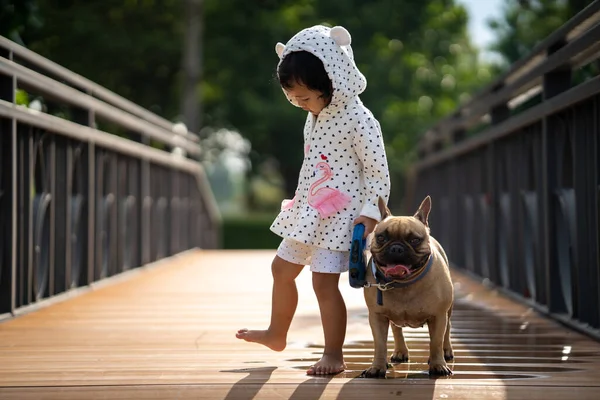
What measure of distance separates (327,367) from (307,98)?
0.93 meters

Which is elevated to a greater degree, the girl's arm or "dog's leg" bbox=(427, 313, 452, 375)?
the girl's arm

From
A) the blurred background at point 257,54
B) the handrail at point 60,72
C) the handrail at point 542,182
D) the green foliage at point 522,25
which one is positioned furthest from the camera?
the blurred background at point 257,54

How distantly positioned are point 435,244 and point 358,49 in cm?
1920

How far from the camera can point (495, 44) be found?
79.9 feet

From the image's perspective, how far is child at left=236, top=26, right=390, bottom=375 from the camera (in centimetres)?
353

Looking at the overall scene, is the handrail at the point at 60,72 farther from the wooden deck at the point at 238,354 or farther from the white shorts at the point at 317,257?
the white shorts at the point at 317,257

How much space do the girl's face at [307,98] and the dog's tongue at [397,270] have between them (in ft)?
2.43

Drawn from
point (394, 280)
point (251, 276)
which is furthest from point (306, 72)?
point (251, 276)

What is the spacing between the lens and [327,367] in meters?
3.29

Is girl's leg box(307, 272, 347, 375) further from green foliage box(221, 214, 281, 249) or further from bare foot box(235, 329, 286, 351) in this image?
green foliage box(221, 214, 281, 249)

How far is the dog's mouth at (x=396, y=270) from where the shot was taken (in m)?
3.04

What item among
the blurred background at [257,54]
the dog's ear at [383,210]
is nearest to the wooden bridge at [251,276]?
the dog's ear at [383,210]

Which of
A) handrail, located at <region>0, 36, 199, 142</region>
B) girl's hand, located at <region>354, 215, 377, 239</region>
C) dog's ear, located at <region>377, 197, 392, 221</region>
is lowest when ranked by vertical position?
girl's hand, located at <region>354, 215, 377, 239</region>

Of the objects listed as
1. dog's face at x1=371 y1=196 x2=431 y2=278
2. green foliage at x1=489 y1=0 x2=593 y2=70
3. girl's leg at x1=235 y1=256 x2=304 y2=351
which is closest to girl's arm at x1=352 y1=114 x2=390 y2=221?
dog's face at x1=371 y1=196 x2=431 y2=278
